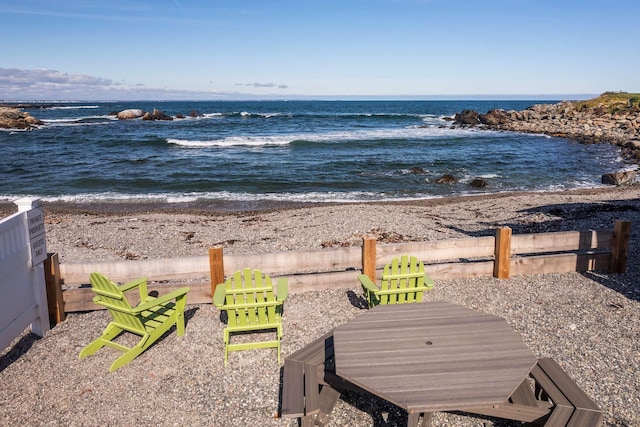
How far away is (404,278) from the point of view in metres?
6.56

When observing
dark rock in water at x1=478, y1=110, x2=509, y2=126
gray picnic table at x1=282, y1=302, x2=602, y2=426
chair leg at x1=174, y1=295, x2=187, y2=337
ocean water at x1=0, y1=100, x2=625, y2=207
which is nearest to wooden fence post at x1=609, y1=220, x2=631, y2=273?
gray picnic table at x1=282, y1=302, x2=602, y2=426

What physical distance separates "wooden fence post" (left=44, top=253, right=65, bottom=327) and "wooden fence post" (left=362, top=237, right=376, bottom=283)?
14.3 feet

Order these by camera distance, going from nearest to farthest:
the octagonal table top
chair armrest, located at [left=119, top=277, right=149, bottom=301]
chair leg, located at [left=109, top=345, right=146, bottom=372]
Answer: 1. the octagonal table top
2. chair leg, located at [left=109, top=345, right=146, bottom=372]
3. chair armrest, located at [left=119, top=277, right=149, bottom=301]

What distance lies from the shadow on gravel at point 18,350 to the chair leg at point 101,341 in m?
0.79

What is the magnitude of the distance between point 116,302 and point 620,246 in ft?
26.0

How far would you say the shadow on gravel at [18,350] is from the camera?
5583 millimetres

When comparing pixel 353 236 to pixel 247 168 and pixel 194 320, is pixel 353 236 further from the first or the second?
pixel 247 168

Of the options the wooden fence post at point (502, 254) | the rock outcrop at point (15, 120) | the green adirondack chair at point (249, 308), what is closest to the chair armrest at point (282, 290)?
the green adirondack chair at point (249, 308)

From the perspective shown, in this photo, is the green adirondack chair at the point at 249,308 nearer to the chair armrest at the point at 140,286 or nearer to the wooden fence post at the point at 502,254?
Answer: the chair armrest at the point at 140,286

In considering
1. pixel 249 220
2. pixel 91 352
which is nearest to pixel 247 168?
pixel 249 220

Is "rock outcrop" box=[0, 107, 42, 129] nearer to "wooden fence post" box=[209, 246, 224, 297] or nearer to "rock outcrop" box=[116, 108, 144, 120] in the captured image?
"rock outcrop" box=[116, 108, 144, 120]

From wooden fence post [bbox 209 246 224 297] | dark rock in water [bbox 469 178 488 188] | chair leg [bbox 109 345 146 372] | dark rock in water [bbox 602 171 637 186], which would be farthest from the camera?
dark rock in water [bbox 469 178 488 188]

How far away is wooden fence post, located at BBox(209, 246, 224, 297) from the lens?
6676mm

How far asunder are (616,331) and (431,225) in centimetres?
660
